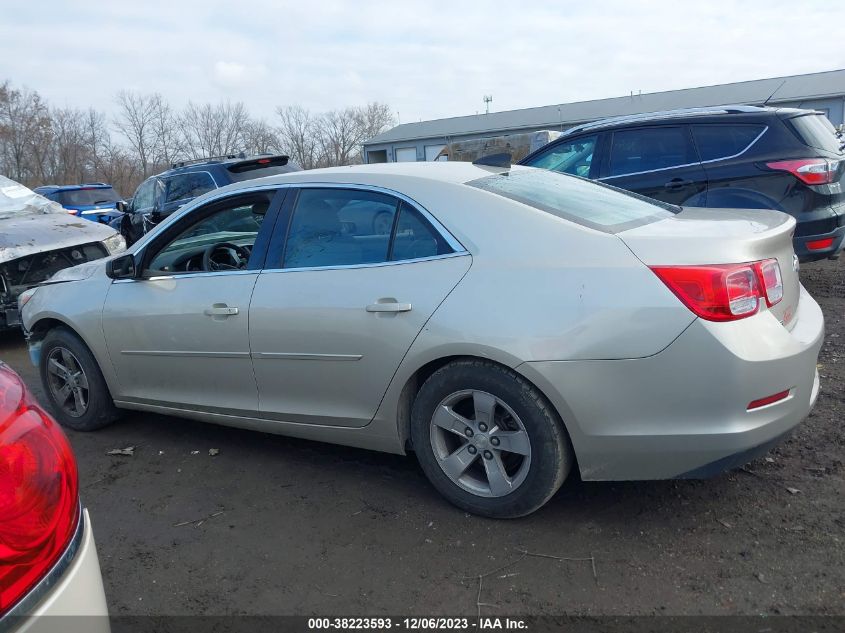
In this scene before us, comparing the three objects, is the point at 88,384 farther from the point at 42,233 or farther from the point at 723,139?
the point at 723,139

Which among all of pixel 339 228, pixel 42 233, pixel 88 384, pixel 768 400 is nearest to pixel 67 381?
pixel 88 384

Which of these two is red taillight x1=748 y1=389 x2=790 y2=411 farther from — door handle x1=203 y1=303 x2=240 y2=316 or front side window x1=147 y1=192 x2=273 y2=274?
front side window x1=147 y1=192 x2=273 y2=274

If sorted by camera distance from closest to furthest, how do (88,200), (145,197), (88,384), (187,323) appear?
(187,323) → (88,384) → (145,197) → (88,200)

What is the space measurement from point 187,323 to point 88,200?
15981 mm

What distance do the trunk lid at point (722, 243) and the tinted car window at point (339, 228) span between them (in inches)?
46.3

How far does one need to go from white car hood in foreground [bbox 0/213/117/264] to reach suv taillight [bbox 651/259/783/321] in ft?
21.2

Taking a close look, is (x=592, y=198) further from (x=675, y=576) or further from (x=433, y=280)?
(x=675, y=576)

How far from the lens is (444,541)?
300 cm

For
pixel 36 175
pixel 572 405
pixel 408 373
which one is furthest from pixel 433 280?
pixel 36 175

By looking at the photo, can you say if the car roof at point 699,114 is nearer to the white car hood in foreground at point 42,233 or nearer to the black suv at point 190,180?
the black suv at point 190,180

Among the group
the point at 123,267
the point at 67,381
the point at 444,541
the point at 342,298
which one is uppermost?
the point at 123,267

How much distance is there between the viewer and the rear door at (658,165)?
20.6 ft

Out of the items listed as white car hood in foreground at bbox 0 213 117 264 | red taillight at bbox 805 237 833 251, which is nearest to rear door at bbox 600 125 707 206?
red taillight at bbox 805 237 833 251

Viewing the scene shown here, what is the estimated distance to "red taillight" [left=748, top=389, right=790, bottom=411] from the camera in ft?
8.66
